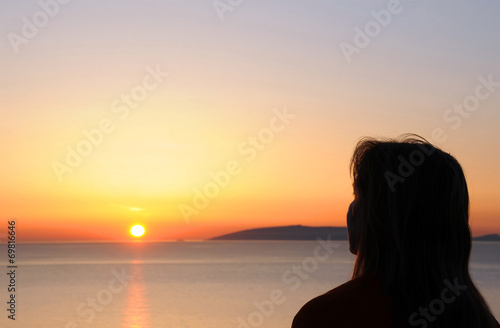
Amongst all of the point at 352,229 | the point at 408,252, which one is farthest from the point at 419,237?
the point at 352,229

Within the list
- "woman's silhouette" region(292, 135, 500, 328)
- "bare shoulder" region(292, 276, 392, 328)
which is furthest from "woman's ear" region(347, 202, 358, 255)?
"bare shoulder" region(292, 276, 392, 328)

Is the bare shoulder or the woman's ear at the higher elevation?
the woman's ear

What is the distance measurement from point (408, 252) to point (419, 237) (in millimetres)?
43

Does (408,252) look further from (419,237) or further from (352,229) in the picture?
(352,229)

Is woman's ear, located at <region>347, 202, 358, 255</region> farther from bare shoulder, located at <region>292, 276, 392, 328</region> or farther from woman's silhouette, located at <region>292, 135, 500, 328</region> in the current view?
bare shoulder, located at <region>292, 276, 392, 328</region>

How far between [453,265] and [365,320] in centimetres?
26

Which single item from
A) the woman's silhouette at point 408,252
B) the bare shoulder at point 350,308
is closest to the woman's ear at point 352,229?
the woman's silhouette at point 408,252

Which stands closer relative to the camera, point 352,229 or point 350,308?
point 350,308

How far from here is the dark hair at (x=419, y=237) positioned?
1.54m

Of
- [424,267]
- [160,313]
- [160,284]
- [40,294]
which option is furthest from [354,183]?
[160,284]

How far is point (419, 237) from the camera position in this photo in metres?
1.57

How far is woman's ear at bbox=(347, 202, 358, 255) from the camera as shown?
1626 mm

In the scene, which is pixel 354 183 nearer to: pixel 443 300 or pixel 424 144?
pixel 424 144

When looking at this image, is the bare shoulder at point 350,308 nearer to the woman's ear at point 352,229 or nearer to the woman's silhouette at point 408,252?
the woman's silhouette at point 408,252
